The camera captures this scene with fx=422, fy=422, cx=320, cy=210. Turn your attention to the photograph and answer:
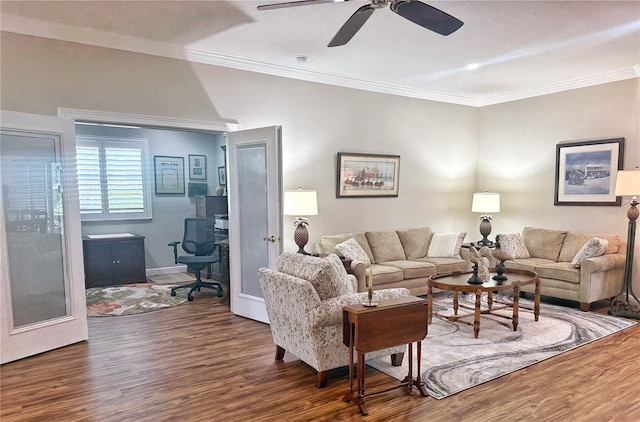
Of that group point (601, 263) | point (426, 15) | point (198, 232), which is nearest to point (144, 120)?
point (198, 232)

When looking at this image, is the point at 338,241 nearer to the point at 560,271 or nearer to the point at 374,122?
the point at 374,122

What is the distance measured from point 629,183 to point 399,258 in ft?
8.81

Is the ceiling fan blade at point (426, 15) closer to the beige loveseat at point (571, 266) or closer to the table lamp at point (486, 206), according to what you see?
the beige loveseat at point (571, 266)

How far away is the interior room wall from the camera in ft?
17.1

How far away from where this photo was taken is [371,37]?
4008mm

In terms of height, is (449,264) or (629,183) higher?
(629,183)

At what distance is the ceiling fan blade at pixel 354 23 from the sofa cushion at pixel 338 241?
2.50 meters

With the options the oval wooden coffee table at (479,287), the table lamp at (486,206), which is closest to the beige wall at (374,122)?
the table lamp at (486,206)

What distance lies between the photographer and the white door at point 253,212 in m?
4.32

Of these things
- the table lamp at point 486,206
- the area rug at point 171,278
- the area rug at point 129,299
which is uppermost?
the table lamp at point 486,206

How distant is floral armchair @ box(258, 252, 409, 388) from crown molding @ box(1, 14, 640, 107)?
2530mm

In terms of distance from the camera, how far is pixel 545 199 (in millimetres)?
6043

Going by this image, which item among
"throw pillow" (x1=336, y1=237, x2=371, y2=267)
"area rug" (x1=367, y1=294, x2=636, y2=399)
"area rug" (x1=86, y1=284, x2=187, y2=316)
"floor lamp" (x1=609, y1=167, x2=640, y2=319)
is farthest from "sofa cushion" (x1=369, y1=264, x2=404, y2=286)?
"area rug" (x1=86, y1=284, x2=187, y2=316)

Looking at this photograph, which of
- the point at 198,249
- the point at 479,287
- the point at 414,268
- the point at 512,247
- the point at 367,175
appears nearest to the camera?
the point at 479,287
